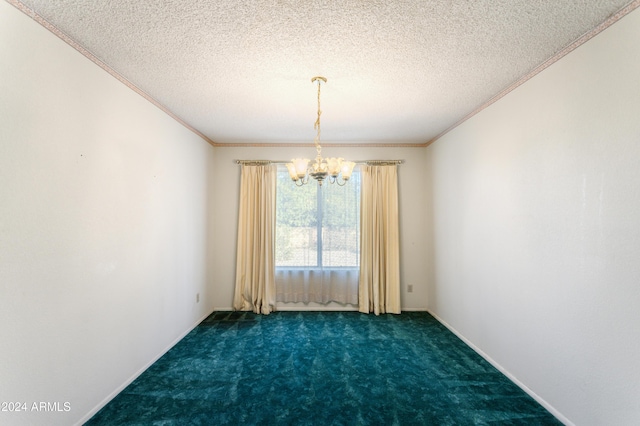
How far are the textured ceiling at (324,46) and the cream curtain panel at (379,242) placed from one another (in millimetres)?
1478

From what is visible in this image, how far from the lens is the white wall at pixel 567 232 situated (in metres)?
1.62

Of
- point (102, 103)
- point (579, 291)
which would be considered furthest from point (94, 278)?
point (579, 291)

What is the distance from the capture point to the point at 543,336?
7.15ft

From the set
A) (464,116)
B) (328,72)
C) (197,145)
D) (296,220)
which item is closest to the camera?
(328,72)

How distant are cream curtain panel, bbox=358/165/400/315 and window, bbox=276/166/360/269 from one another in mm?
178

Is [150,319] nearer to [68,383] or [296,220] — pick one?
[68,383]

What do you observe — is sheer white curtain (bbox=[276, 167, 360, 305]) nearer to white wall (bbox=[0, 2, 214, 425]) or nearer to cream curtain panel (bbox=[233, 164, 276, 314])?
cream curtain panel (bbox=[233, 164, 276, 314])

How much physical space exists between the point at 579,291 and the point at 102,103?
373 cm

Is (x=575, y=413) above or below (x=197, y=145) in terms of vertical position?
below

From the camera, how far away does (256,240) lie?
4395mm

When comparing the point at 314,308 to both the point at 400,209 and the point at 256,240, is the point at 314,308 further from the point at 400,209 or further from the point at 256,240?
the point at 400,209

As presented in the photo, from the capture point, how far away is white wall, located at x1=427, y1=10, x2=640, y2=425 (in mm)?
1617

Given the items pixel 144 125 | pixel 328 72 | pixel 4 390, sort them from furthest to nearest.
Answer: pixel 144 125, pixel 328 72, pixel 4 390

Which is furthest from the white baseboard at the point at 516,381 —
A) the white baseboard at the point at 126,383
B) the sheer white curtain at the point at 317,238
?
the white baseboard at the point at 126,383
